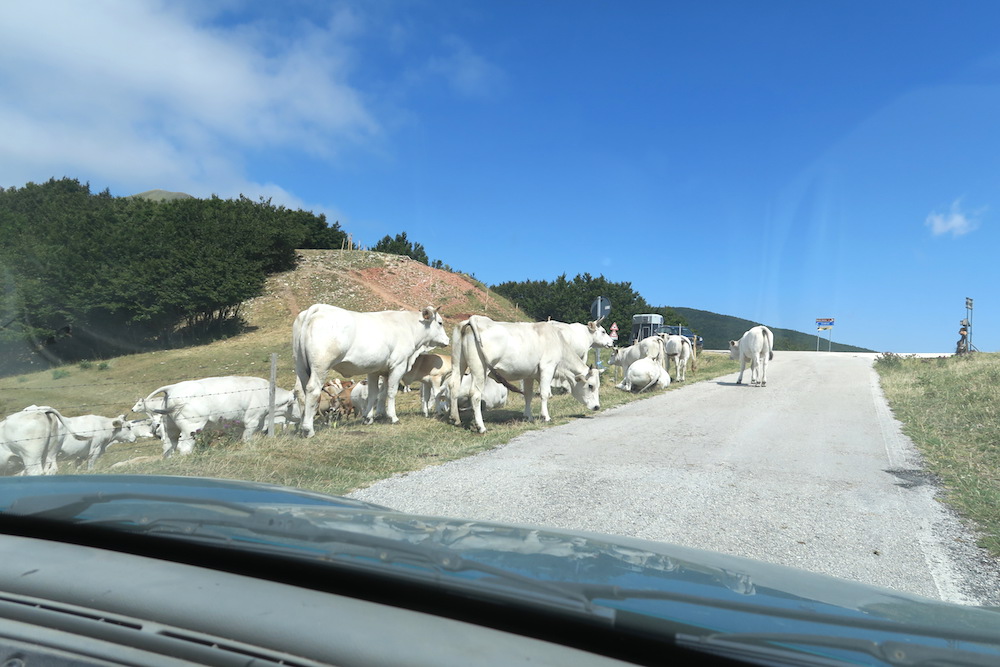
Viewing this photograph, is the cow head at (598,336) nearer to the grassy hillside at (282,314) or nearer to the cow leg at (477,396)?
the cow leg at (477,396)

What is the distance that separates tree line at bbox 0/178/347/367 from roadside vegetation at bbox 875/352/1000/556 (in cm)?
3881

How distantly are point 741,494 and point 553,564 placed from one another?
18.0ft

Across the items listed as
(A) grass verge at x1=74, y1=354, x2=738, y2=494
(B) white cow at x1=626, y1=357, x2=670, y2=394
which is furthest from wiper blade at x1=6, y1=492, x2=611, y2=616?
(B) white cow at x1=626, y1=357, x2=670, y2=394

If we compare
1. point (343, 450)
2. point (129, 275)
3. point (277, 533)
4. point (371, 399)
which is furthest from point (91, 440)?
point (129, 275)

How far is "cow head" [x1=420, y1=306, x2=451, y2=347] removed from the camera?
13359 millimetres

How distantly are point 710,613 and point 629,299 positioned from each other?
269 feet

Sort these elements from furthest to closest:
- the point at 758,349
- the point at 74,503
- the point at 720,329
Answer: the point at 720,329 < the point at 758,349 < the point at 74,503

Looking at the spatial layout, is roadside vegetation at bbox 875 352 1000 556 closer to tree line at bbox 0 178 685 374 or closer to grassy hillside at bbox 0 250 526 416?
grassy hillside at bbox 0 250 526 416

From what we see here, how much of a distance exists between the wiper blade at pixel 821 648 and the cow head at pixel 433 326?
12065 millimetres

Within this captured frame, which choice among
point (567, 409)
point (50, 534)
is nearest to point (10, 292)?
point (567, 409)

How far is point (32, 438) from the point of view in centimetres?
878

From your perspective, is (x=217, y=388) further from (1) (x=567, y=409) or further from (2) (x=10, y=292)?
(2) (x=10, y=292)

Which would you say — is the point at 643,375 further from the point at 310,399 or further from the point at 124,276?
the point at 124,276

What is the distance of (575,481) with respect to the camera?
23.6 feet
